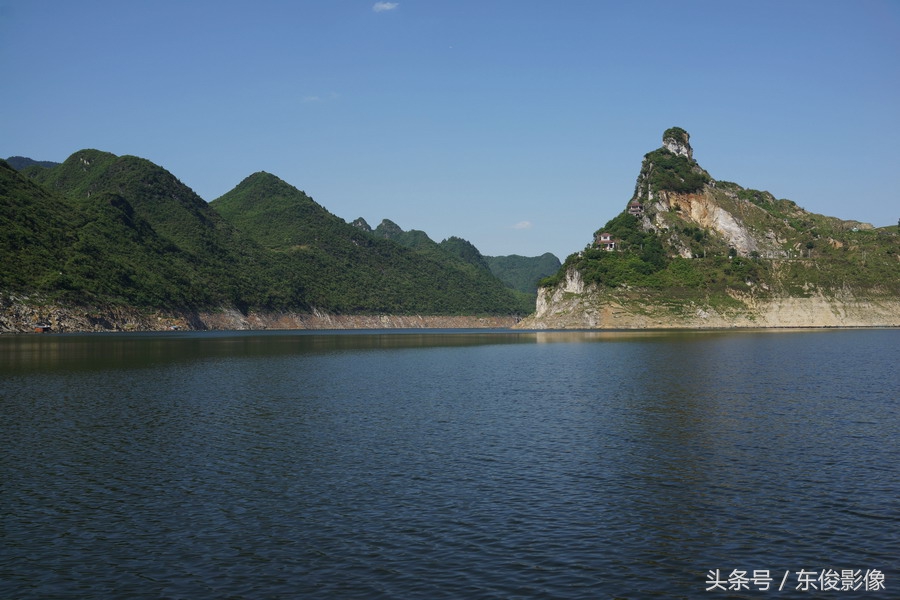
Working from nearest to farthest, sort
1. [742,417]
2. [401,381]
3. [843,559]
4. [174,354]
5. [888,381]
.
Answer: [843,559], [742,417], [888,381], [401,381], [174,354]

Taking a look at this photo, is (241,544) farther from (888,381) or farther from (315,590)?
(888,381)

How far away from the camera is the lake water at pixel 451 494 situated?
19484 mm

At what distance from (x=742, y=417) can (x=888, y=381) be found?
104 feet

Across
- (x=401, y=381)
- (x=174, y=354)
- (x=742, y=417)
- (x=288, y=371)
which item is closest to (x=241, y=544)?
(x=742, y=417)

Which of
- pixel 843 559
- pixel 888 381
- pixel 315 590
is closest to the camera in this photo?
pixel 315 590

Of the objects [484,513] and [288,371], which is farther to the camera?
[288,371]

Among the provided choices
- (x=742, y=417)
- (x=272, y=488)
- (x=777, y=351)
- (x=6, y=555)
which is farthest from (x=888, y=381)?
(x=6, y=555)

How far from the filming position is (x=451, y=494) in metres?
27.9

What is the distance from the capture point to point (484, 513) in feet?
82.9

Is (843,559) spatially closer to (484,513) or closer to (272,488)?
(484,513)

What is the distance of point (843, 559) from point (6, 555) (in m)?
25.3

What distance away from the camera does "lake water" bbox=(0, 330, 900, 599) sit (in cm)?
1948

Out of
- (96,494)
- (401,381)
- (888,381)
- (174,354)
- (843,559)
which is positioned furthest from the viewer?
(174,354)

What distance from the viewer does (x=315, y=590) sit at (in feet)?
60.6
